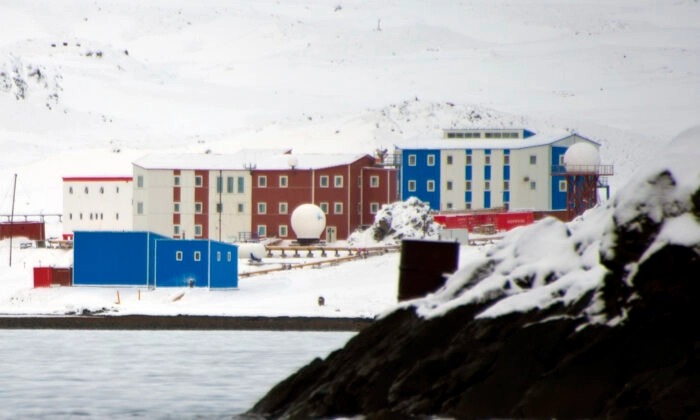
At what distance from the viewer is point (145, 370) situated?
133ft

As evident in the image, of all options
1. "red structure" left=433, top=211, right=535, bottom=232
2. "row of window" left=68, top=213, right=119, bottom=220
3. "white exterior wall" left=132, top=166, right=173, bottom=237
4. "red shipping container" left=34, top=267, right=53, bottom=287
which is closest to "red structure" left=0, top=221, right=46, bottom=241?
"white exterior wall" left=132, top=166, right=173, bottom=237

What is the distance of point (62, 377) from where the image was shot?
3800 cm

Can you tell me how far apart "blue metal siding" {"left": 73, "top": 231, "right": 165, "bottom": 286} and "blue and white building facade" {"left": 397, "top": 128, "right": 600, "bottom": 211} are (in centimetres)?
3414

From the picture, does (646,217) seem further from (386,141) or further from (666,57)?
(666,57)

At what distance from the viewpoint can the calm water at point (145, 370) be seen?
30.3m

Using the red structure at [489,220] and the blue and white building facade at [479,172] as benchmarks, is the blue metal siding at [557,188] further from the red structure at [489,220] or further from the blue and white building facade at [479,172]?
the red structure at [489,220]

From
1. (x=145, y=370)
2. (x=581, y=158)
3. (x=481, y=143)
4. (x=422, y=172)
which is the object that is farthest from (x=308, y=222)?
(x=145, y=370)

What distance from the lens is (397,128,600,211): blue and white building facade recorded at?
10075cm

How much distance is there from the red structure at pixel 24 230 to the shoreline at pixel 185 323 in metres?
32.4

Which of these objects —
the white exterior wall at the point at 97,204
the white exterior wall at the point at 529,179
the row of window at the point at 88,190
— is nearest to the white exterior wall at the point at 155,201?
the white exterior wall at the point at 97,204

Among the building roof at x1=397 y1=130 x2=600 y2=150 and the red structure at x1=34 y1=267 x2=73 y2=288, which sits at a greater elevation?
the building roof at x1=397 y1=130 x2=600 y2=150

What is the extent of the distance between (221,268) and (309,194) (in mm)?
26556

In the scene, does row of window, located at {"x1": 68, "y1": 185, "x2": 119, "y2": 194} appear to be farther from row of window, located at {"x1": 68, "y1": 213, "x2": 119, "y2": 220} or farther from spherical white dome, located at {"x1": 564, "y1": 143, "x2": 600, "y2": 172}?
spherical white dome, located at {"x1": 564, "y1": 143, "x2": 600, "y2": 172}

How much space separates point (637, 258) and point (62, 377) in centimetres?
2166
